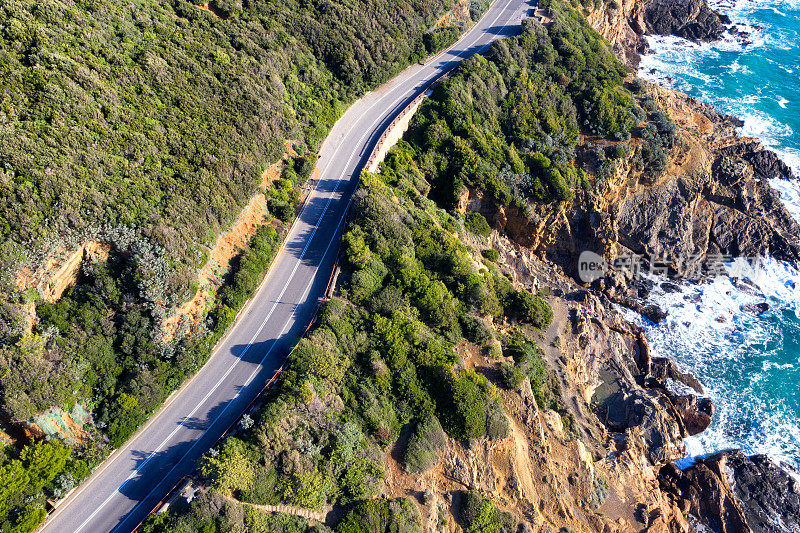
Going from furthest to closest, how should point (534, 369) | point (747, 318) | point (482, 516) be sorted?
point (747, 318)
point (534, 369)
point (482, 516)

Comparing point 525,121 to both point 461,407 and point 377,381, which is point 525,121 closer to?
point 461,407

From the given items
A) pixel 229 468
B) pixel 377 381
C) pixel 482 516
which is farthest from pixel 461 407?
pixel 229 468

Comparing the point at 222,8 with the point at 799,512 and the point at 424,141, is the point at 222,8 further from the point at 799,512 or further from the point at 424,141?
the point at 799,512

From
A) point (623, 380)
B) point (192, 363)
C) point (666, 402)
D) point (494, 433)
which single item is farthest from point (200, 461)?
point (666, 402)

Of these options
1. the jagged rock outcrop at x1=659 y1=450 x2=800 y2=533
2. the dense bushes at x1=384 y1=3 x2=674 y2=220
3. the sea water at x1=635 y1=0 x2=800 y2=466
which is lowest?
the jagged rock outcrop at x1=659 y1=450 x2=800 y2=533

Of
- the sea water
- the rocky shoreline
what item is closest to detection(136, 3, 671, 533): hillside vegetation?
the rocky shoreline

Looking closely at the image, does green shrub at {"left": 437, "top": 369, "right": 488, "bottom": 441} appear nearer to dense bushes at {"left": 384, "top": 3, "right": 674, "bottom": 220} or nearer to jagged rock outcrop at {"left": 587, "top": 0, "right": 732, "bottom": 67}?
dense bushes at {"left": 384, "top": 3, "right": 674, "bottom": 220}
